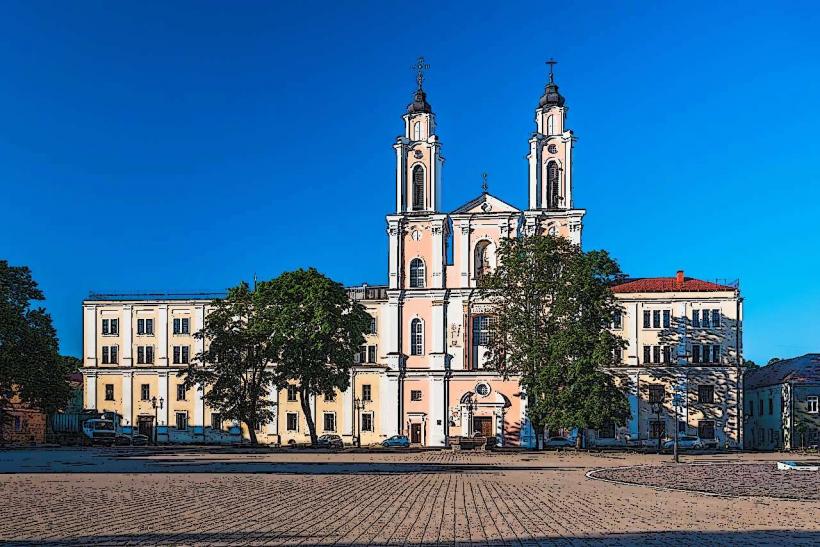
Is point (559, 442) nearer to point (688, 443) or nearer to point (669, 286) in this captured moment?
point (688, 443)

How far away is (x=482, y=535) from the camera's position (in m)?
18.3

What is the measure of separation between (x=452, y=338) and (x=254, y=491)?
5438cm

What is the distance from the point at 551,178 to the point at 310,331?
80.7 feet

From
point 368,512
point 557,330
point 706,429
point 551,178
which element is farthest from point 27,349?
point 706,429

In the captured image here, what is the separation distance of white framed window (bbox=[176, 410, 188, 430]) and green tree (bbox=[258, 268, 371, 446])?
18840 mm

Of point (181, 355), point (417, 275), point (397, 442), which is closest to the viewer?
point (397, 442)

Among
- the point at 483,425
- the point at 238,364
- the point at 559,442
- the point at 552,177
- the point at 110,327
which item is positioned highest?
the point at 552,177

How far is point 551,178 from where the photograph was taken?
270 feet

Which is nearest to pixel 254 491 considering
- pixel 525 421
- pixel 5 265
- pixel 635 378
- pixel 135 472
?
pixel 135 472

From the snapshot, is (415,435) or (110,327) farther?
(110,327)

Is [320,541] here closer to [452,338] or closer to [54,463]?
[54,463]

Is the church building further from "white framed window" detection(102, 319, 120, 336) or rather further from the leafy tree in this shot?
the leafy tree

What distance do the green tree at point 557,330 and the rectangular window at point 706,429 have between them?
14.6 metres

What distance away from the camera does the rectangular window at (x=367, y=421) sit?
85.6 m
